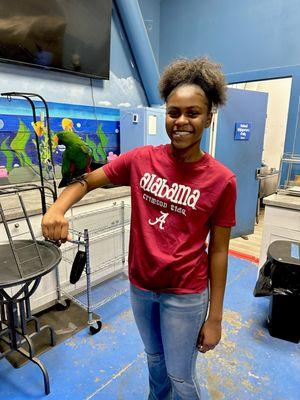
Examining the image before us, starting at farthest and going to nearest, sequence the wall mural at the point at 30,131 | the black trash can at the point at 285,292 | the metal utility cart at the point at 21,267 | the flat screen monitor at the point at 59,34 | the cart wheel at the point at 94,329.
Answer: the wall mural at the point at 30,131, the flat screen monitor at the point at 59,34, the cart wheel at the point at 94,329, the black trash can at the point at 285,292, the metal utility cart at the point at 21,267

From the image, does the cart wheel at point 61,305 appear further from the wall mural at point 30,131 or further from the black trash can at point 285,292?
the black trash can at point 285,292

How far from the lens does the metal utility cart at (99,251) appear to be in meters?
2.07

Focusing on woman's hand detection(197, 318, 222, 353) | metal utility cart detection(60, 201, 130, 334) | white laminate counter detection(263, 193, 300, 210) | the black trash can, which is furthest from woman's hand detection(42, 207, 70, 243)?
white laminate counter detection(263, 193, 300, 210)

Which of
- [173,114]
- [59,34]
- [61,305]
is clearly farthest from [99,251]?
[59,34]

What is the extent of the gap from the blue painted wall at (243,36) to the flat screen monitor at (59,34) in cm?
82

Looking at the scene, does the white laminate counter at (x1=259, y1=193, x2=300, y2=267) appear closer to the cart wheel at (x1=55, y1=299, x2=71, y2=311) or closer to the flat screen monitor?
Result: the cart wheel at (x1=55, y1=299, x2=71, y2=311)

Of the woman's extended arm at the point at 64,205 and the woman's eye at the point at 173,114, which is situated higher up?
the woman's eye at the point at 173,114

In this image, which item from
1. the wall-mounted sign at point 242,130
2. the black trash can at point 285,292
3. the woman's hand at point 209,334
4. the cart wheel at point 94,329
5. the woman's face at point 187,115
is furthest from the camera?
the wall-mounted sign at point 242,130

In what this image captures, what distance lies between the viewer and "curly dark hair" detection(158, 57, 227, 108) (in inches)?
31.7

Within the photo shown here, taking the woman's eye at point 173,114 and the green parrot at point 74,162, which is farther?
the green parrot at point 74,162

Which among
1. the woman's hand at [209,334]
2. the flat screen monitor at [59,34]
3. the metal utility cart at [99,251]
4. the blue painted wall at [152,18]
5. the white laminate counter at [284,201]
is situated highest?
the blue painted wall at [152,18]

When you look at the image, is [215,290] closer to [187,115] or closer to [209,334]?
[209,334]

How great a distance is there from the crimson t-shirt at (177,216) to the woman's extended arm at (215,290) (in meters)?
0.03

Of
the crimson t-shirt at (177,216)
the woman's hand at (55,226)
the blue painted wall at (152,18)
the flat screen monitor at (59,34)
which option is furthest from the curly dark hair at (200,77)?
the blue painted wall at (152,18)
